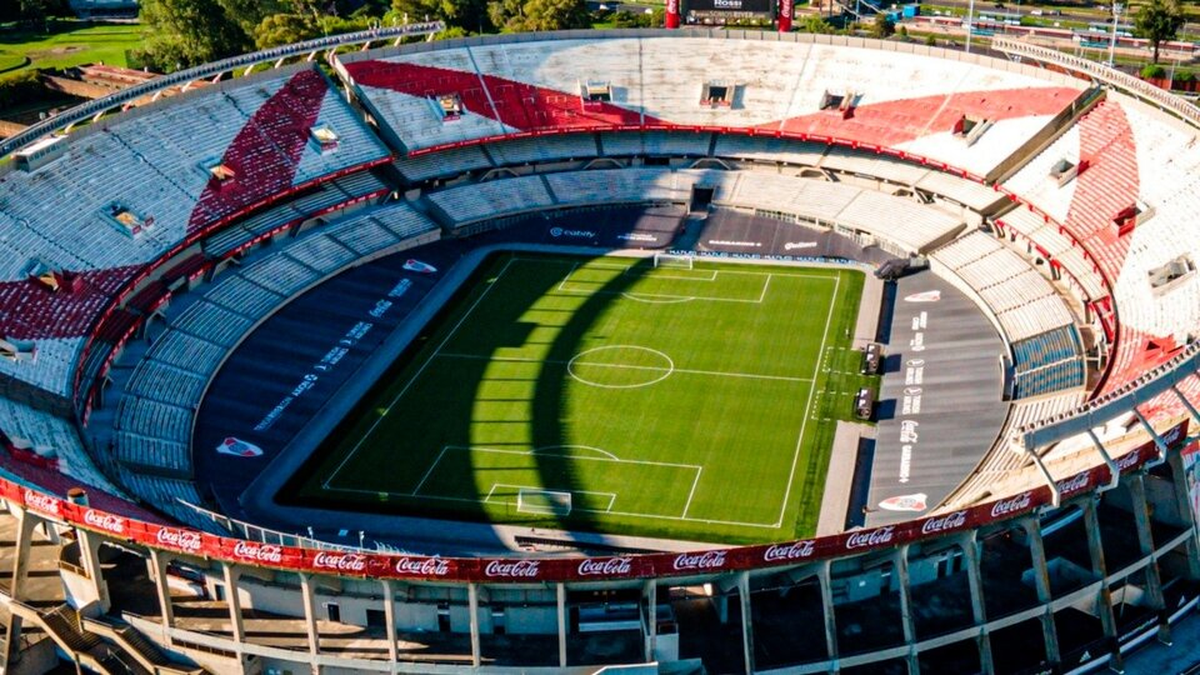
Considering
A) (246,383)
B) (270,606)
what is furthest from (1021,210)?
(270,606)

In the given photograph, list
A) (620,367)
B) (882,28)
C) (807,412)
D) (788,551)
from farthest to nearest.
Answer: (882,28), (620,367), (807,412), (788,551)

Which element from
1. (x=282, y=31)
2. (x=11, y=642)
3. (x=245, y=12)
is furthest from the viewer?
(x=245, y=12)

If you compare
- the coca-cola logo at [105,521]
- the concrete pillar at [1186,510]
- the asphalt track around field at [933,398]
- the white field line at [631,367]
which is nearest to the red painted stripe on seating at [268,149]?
the white field line at [631,367]

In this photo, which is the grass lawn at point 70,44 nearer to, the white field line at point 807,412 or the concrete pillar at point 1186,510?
the white field line at point 807,412

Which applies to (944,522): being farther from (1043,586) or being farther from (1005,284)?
(1005,284)

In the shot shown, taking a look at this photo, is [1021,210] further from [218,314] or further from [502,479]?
[218,314]

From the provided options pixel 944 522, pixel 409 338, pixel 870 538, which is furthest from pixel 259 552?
pixel 409 338
